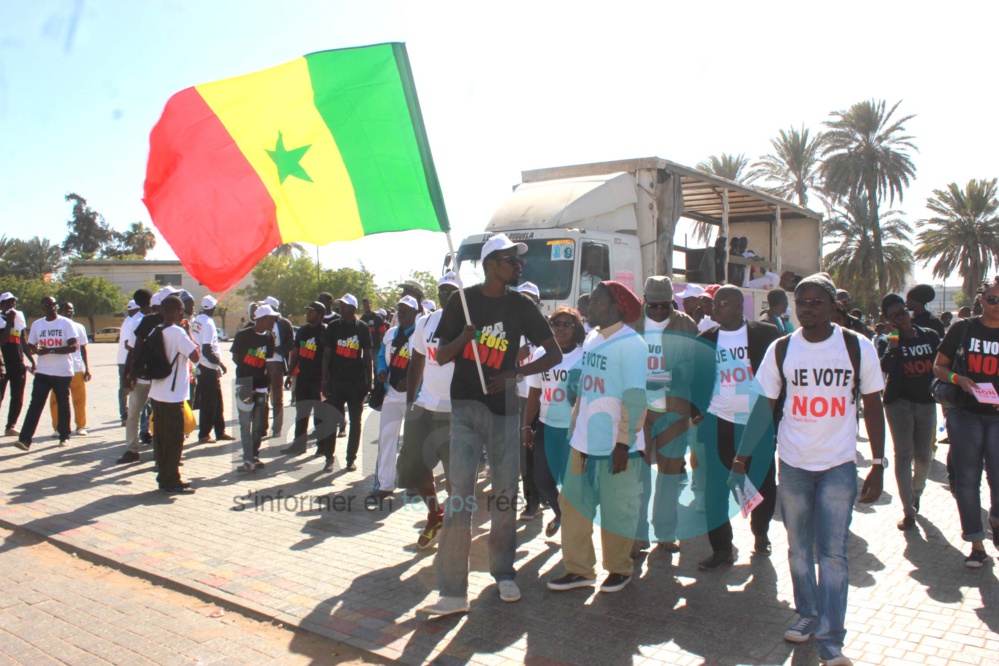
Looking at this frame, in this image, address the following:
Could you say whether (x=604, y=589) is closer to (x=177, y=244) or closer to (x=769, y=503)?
(x=769, y=503)

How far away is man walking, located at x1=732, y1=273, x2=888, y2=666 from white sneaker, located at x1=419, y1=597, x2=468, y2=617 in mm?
1787

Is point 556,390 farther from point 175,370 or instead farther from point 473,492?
point 175,370

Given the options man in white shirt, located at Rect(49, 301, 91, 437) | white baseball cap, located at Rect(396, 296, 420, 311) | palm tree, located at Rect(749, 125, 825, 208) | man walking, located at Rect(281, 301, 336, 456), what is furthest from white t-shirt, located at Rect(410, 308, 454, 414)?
palm tree, located at Rect(749, 125, 825, 208)

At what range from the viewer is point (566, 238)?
11.1 metres

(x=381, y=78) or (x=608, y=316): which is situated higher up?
(x=381, y=78)

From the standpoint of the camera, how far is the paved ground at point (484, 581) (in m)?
4.02

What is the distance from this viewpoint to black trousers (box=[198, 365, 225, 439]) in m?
9.84

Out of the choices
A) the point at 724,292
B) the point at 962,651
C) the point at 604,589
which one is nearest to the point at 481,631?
the point at 604,589

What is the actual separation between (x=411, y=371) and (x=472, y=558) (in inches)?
57.2

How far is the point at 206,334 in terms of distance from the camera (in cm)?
1041

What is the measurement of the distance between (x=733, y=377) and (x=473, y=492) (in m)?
2.19

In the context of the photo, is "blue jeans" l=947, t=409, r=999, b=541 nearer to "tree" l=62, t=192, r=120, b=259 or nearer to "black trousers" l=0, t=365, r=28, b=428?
"black trousers" l=0, t=365, r=28, b=428

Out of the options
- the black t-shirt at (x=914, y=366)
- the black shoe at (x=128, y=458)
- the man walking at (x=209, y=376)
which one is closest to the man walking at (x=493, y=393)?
the black t-shirt at (x=914, y=366)

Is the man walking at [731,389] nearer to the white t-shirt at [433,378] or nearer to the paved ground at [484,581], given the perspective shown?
the paved ground at [484,581]
